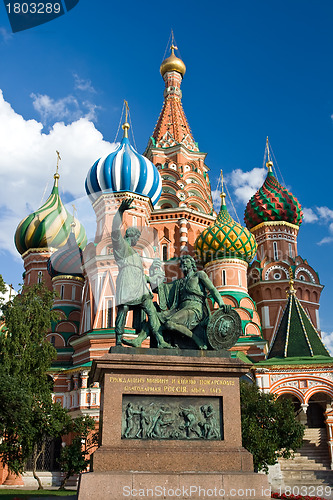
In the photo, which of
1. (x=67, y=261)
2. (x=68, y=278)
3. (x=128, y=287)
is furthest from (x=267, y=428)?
(x=67, y=261)

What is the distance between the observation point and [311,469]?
734 inches

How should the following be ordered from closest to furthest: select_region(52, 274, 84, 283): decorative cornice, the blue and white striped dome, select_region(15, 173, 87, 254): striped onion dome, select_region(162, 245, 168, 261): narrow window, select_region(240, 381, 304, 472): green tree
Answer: select_region(240, 381, 304, 472): green tree < the blue and white striped dome < select_region(52, 274, 84, 283): decorative cornice < select_region(162, 245, 168, 261): narrow window < select_region(15, 173, 87, 254): striped onion dome

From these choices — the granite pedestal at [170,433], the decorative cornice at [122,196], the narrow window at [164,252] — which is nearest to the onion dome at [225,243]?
the narrow window at [164,252]

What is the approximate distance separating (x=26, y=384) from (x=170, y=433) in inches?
396

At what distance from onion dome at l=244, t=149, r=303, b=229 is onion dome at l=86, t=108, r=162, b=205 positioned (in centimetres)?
949

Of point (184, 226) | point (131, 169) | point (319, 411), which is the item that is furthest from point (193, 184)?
point (319, 411)

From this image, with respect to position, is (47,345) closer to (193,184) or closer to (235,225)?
(235,225)

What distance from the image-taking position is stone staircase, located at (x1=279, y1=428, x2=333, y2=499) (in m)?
15.8

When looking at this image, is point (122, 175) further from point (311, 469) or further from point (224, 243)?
point (311, 469)

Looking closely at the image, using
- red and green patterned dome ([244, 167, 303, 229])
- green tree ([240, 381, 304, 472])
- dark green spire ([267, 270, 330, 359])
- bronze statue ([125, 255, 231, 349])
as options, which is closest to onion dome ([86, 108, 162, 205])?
red and green patterned dome ([244, 167, 303, 229])

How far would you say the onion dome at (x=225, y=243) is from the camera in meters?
31.6

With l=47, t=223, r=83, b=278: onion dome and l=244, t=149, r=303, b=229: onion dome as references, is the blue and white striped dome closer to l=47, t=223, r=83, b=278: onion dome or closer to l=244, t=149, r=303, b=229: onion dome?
l=47, t=223, r=83, b=278: onion dome

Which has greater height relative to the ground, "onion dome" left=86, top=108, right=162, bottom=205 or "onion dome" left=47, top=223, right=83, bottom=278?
"onion dome" left=86, top=108, right=162, bottom=205

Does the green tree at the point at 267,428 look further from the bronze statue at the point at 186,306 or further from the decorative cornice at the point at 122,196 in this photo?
the decorative cornice at the point at 122,196
